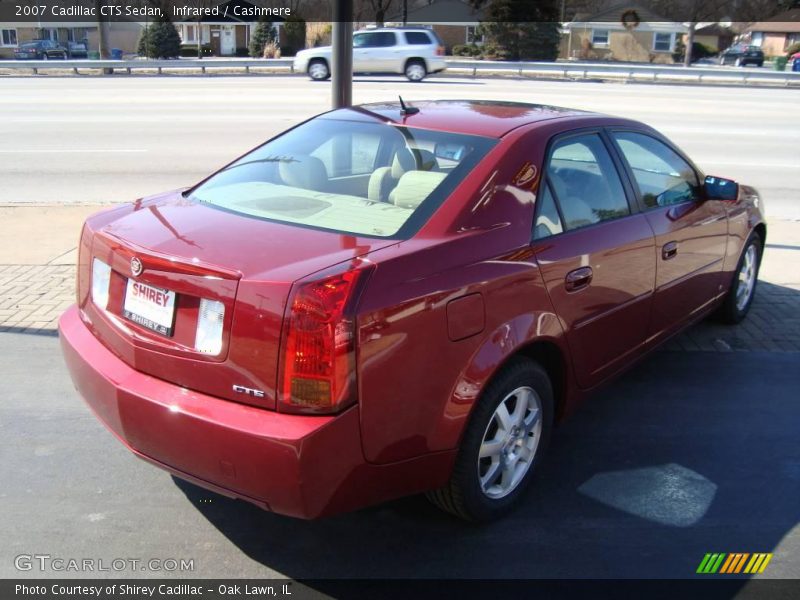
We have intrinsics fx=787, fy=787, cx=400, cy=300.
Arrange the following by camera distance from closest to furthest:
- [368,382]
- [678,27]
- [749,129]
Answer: [368,382] < [749,129] < [678,27]

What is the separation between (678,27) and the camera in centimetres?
5819

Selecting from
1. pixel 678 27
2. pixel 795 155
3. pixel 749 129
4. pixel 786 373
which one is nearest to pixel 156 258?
pixel 786 373

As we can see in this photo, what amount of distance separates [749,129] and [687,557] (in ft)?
51.9

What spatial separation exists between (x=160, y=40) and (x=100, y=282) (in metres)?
45.9

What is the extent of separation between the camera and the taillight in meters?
2.59

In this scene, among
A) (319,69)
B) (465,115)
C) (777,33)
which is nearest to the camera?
(465,115)

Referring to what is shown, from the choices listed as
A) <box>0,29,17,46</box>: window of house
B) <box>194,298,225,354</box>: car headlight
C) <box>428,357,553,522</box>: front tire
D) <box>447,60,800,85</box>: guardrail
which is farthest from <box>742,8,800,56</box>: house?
<box>194,298,225,354</box>: car headlight

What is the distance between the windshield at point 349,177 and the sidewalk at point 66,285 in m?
2.38

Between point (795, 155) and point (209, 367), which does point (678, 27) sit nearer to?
point (795, 155)

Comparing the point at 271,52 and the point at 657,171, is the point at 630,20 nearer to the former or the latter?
the point at 271,52

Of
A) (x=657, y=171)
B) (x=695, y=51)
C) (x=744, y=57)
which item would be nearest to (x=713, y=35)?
(x=695, y=51)

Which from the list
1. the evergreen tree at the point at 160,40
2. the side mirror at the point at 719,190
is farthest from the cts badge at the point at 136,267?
the evergreen tree at the point at 160,40

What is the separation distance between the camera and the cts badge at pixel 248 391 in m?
2.69

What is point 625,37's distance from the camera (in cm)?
5828
